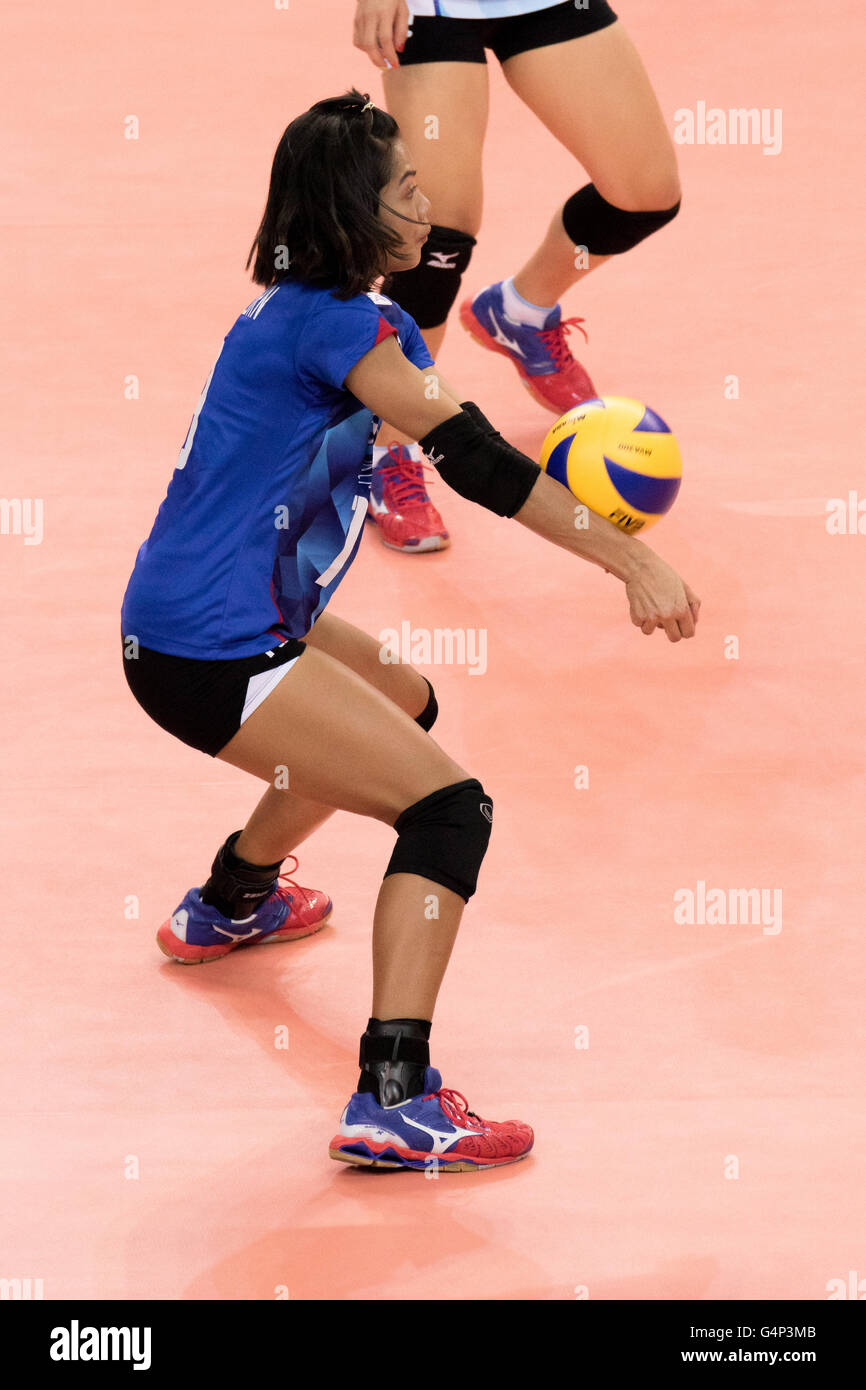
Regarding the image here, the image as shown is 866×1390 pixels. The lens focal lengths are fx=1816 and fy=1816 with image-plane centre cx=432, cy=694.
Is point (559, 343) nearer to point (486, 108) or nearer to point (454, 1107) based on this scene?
point (486, 108)

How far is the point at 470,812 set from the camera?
8.88ft

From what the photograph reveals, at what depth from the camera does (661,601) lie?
262 cm

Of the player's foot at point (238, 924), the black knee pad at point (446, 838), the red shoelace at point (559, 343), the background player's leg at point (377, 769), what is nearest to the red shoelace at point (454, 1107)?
the background player's leg at point (377, 769)

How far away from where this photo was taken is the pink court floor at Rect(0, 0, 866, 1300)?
2.55m

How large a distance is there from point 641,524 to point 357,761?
0.62m

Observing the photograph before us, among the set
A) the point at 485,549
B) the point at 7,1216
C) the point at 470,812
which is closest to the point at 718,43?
the point at 485,549

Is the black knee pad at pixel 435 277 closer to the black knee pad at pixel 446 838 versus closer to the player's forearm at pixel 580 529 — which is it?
the player's forearm at pixel 580 529

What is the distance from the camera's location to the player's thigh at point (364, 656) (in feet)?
10.1

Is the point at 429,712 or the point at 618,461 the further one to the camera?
the point at 429,712

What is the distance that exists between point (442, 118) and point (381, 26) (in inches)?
10.5

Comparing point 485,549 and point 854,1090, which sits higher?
point 485,549

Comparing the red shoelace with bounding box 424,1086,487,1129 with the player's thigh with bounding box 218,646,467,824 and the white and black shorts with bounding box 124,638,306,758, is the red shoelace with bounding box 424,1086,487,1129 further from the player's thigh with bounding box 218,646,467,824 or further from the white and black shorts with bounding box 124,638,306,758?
the white and black shorts with bounding box 124,638,306,758

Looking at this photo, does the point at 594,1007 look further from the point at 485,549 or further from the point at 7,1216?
the point at 485,549
